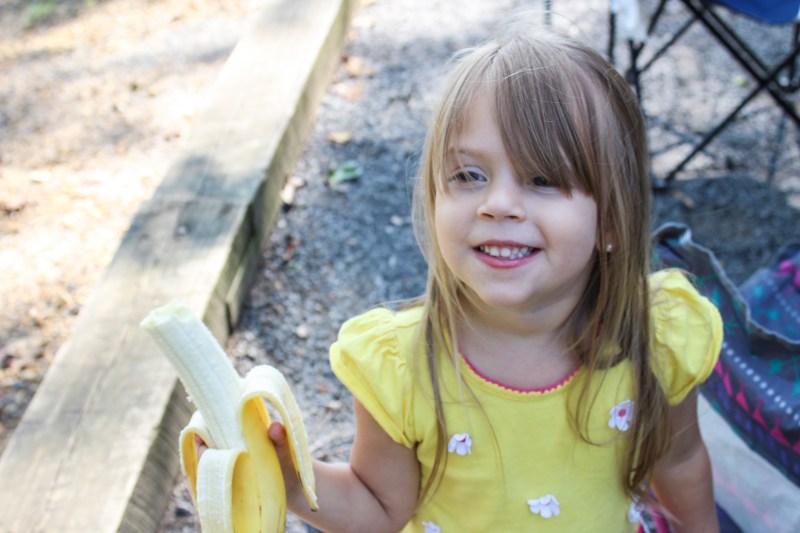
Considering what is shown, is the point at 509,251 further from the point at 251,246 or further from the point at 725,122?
the point at 725,122

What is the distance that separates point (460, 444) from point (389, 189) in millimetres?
1700

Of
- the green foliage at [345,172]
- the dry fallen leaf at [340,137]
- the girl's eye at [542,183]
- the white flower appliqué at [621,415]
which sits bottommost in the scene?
the green foliage at [345,172]

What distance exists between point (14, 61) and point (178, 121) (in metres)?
1.05

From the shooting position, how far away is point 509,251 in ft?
4.02

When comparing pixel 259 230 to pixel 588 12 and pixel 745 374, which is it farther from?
pixel 588 12

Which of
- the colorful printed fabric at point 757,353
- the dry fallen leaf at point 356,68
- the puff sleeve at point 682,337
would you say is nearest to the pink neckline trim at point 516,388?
the puff sleeve at point 682,337

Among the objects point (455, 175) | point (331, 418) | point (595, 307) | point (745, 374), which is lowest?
point (331, 418)

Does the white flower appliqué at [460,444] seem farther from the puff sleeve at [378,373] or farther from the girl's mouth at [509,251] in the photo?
the girl's mouth at [509,251]

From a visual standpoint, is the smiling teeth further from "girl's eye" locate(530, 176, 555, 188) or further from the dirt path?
the dirt path

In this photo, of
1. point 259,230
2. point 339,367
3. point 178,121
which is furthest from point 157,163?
point 339,367

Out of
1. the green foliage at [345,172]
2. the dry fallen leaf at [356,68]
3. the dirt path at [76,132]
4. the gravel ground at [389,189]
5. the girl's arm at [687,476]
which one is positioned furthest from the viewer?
the dry fallen leaf at [356,68]

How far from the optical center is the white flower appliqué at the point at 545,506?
1.45 m

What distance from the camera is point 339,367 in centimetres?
140

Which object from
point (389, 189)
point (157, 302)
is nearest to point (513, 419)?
point (157, 302)
